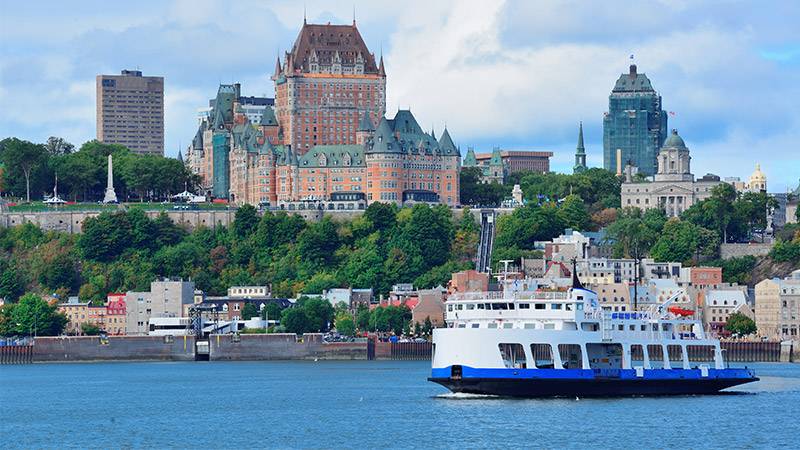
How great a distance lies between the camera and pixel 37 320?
180625 millimetres

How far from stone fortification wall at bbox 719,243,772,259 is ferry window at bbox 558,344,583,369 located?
94.5 metres

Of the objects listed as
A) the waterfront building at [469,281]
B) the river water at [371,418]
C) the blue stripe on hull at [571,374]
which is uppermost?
the waterfront building at [469,281]

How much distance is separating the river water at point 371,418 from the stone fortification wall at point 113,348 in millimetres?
39430

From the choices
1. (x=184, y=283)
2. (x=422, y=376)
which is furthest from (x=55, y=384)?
(x=184, y=283)

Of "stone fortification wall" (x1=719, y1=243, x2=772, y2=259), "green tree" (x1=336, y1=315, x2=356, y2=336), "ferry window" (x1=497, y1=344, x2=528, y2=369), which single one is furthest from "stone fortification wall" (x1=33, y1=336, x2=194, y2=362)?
"ferry window" (x1=497, y1=344, x2=528, y2=369)

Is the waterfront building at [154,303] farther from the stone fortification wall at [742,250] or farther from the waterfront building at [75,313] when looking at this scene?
the stone fortification wall at [742,250]

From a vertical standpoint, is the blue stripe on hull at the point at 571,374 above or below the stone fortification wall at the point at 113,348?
below

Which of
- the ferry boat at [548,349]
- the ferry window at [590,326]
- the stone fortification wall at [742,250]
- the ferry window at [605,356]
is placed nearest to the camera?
the ferry boat at [548,349]

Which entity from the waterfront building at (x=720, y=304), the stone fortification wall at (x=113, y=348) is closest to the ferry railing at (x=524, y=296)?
the stone fortification wall at (x=113, y=348)

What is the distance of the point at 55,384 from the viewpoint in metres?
137

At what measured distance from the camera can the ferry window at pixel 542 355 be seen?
103 m

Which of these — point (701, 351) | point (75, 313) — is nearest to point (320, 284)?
point (75, 313)

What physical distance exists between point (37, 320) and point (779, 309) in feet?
204

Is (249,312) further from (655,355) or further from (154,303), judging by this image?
(655,355)
